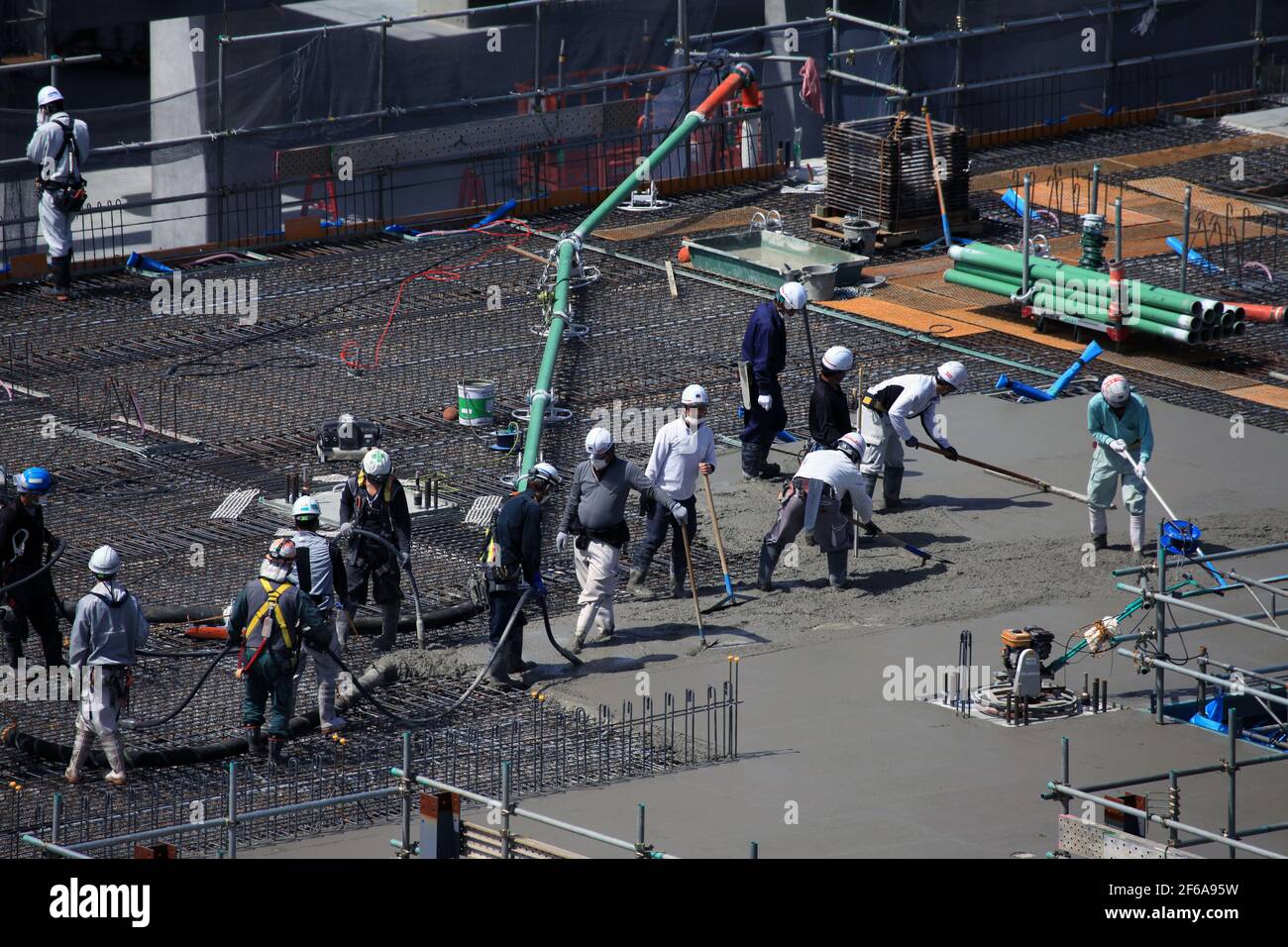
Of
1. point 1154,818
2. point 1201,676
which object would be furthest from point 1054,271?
point 1154,818

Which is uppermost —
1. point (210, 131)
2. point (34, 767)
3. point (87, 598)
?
point (210, 131)

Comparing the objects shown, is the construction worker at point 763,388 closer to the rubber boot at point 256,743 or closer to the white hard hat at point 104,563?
the rubber boot at point 256,743

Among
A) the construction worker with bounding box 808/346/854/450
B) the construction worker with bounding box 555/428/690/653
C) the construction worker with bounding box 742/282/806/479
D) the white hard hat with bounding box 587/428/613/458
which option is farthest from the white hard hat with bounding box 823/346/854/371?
the white hard hat with bounding box 587/428/613/458

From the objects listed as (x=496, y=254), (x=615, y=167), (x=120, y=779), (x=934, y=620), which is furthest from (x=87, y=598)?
(x=615, y=167)

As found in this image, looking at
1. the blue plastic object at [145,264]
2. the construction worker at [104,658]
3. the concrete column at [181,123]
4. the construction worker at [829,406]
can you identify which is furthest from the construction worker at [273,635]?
the concrete column at [181,123]

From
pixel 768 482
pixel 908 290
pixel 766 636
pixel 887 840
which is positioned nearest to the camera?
pixel 887 840

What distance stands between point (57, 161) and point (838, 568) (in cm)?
1142

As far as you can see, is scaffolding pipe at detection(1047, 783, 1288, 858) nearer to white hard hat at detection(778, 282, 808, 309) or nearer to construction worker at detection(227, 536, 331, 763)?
construction worker at detection(227, 536, 331, 763)

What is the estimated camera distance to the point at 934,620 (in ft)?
64.0

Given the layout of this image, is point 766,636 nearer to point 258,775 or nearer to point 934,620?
point 934,620

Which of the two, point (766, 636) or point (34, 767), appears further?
point (766, 636)

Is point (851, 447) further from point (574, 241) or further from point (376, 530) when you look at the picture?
point (574, 241)

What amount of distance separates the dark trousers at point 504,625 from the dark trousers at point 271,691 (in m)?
1.86

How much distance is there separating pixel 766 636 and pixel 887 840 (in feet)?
13.0
